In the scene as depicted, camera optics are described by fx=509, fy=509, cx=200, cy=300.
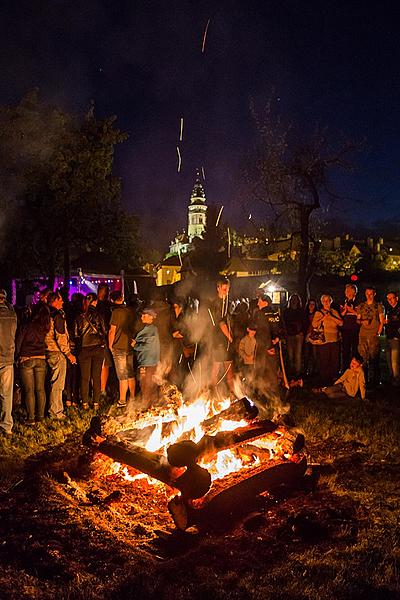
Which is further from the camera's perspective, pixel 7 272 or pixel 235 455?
pixel 7 272

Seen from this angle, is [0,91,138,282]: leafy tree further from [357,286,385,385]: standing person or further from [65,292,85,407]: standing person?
[357,286,385,385]: standing person

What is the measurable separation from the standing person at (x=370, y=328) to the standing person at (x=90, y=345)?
543 cm

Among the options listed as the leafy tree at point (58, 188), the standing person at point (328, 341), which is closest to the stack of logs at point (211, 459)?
the standing person at point (328, 341)

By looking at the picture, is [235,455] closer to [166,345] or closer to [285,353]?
[166,345]

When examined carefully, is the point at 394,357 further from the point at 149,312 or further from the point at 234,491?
the point at 234,491

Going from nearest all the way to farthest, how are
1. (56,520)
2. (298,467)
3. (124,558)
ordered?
1. (124,558)
2. (56,520)
3. (298,467)

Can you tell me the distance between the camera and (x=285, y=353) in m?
13.4

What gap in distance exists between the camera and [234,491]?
498cm

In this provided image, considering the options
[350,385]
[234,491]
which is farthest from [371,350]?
[234,491]

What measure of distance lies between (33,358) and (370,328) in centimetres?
676

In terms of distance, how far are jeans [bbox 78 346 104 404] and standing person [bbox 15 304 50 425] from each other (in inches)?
36.7

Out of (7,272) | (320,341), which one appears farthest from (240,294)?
(320,341)

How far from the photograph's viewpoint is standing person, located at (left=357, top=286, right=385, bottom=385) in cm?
1065

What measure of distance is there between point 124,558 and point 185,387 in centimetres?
581
